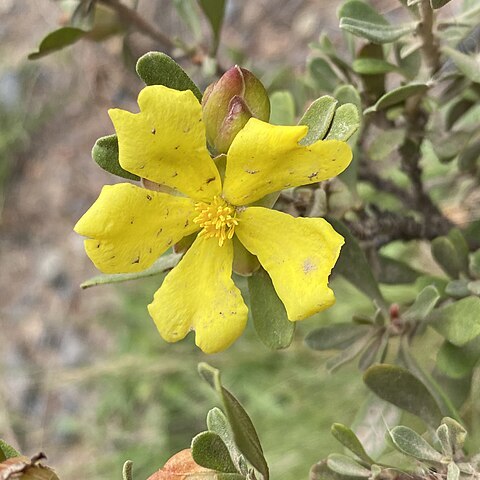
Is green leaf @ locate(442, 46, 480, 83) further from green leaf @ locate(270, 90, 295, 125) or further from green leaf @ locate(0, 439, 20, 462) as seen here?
green leaf @ locate(0, 439, 20, 462)

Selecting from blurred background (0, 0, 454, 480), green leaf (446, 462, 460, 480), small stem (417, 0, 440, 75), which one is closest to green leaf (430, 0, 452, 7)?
small stem (417, 0, 440, 75)

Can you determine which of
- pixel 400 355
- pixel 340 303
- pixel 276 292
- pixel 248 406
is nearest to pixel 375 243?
pixel 400 355

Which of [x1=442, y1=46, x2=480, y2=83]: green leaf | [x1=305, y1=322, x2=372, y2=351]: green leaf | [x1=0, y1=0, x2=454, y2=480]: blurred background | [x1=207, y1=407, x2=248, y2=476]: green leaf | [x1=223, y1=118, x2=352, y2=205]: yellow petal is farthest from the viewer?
[x1=0, y1=0, x2=454, y2=480]: blurred background

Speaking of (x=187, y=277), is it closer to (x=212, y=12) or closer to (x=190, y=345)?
(x=212, y=12)

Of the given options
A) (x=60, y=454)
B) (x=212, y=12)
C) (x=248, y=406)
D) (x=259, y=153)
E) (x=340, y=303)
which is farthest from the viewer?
(x=60, y=454)

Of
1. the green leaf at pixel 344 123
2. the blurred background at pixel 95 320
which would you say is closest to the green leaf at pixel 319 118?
the green leaf at pixel 344 123

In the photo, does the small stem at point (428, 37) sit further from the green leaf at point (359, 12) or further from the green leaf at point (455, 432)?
the green leaf at point (455, 432)

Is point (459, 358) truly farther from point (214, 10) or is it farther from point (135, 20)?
point (135, 20)
